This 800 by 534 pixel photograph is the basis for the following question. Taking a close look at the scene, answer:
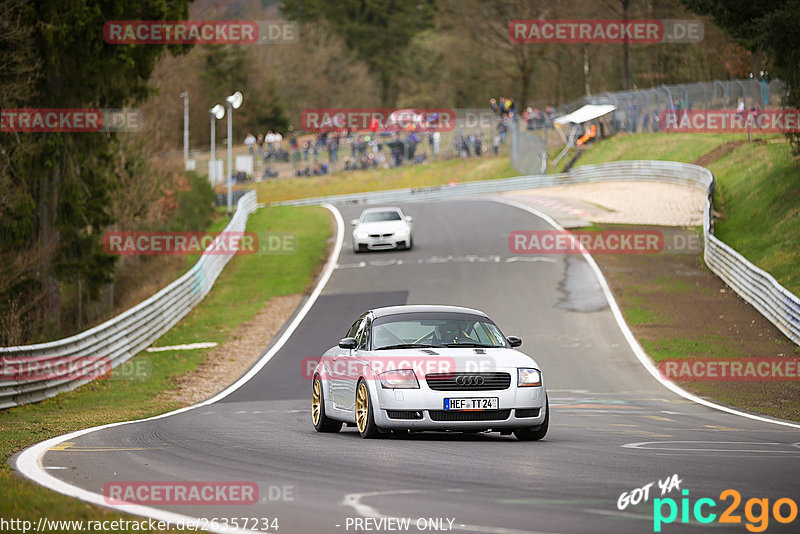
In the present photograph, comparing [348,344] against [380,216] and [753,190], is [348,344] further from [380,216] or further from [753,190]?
[753,190]

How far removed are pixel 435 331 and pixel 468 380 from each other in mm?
1193

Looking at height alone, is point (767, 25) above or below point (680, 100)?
below

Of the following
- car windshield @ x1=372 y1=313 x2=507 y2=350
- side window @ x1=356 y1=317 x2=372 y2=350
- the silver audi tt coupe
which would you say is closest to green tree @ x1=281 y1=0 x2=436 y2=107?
side window @ x1=356 y1=317 x2=372 y2=350

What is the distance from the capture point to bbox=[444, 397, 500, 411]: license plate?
11.3 metres

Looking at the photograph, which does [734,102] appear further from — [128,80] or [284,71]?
[284,71]

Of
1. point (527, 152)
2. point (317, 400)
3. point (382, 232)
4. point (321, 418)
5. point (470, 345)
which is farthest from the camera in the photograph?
point (527, 152)

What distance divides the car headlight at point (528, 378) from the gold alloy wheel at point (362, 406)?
157 cm

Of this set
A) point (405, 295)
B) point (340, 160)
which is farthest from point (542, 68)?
point (405, 295)

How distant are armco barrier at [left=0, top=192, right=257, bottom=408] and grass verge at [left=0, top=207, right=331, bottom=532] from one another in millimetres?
239

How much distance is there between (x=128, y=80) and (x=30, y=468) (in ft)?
74.1

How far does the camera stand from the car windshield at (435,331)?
484 inches

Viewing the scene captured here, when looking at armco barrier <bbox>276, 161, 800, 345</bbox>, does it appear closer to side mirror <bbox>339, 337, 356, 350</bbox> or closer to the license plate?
side mirror <bbox>339, 337, 356, 350</bbox>

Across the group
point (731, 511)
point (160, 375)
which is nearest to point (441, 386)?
point (731, 511)

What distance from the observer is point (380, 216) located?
40.9 meters
